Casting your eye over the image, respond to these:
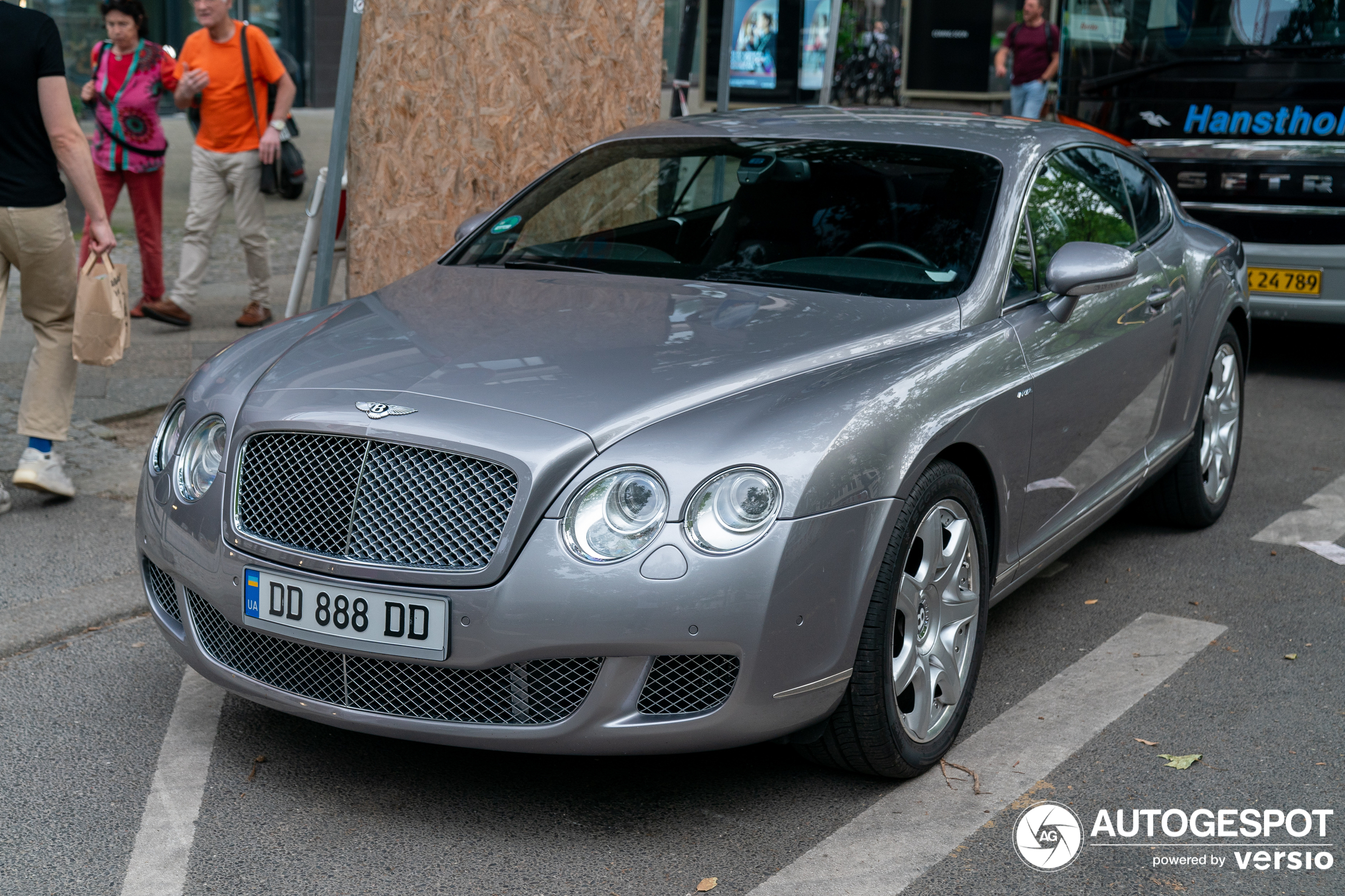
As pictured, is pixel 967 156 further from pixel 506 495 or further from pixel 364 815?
pixel 364 815

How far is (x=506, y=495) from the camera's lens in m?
2.92

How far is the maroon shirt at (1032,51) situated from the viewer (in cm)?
1633

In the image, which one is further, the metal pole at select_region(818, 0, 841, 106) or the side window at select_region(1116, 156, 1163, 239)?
the metal pole at select_region(818, 0, 841, 106)

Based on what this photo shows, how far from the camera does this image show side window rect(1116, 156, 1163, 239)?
5.09 meters

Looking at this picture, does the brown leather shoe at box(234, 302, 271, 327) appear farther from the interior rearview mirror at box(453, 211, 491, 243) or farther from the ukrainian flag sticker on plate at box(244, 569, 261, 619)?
the ukrainian flag sticker on plate at box(244, 569, 261, 619)

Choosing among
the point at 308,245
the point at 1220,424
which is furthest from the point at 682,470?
the point at 308,245

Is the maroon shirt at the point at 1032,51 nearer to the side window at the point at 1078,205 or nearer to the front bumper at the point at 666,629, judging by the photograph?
the side window at the point at 1078,205

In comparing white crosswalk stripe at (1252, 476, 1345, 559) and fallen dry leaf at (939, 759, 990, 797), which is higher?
white crosswalk stripe at (1252, 476, 1345, 559)

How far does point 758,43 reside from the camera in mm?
16781

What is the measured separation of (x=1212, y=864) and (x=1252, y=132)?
6.14 meters

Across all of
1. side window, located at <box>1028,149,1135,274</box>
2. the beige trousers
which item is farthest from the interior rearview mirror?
the beige trousers

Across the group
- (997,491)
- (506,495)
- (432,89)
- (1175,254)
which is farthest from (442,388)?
(432,89)
